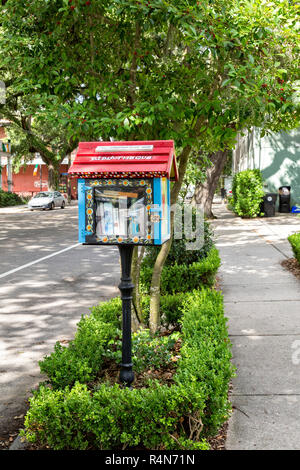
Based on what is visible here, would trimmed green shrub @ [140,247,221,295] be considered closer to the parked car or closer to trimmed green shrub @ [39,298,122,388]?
trimmed green shrub @ [39,298,122,388]

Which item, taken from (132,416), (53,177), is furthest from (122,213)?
(53,177)

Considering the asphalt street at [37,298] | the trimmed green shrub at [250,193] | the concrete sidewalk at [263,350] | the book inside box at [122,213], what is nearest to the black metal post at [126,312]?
the book inside box at [122,213]

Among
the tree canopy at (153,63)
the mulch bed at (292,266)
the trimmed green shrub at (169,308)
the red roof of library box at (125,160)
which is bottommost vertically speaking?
the mulch bed at (292,266)

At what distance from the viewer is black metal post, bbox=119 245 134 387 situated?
373cm

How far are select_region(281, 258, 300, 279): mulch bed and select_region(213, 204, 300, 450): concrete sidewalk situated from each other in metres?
0.13

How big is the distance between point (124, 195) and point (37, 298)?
5343 millimetres

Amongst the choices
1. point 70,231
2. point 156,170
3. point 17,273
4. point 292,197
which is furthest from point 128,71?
point 292,197

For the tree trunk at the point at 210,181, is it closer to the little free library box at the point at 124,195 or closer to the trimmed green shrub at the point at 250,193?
the trimmed green shrub at the point at 250,193

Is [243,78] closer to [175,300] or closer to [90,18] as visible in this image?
[90,18]

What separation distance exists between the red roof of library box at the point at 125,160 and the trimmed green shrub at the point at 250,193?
66.3 ft

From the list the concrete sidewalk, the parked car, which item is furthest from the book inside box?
the parked car

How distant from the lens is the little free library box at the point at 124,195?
3.58 m
